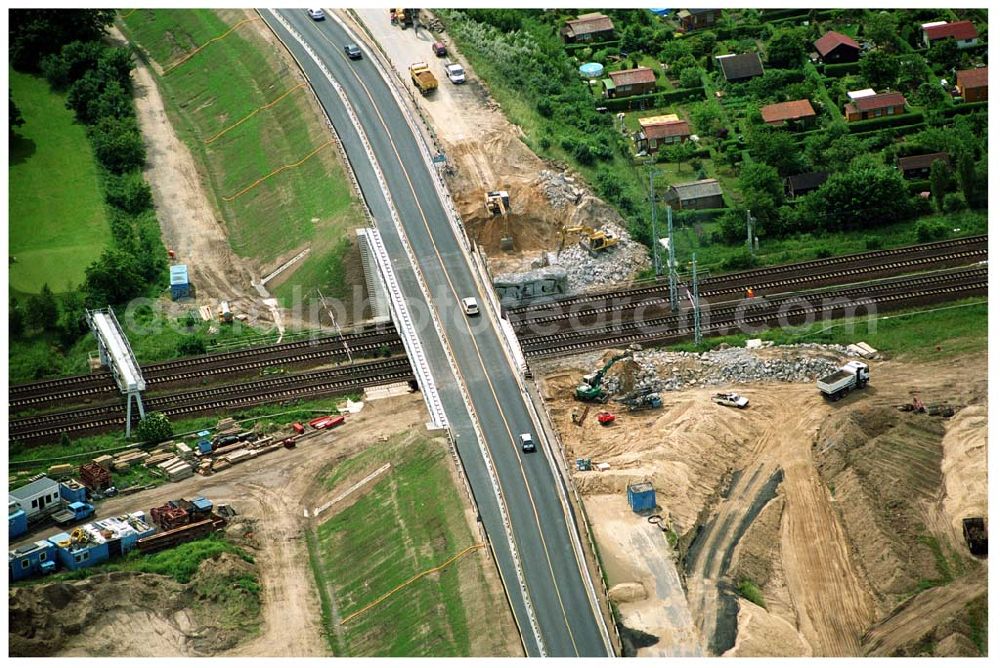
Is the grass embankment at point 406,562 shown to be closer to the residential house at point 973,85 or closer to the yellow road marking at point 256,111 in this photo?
the yellow road marking at point 256,111

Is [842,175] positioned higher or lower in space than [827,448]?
higher

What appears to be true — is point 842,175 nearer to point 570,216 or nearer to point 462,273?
point 570,216

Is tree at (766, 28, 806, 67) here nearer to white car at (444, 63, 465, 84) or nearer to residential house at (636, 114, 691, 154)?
residential house at (636, 114, 691, 154)

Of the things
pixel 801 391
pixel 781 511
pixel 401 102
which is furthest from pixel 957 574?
pixel 401 102

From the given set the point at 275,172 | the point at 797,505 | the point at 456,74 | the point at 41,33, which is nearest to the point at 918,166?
the point at 456,74

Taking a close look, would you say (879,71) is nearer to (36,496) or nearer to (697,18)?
(697,18)

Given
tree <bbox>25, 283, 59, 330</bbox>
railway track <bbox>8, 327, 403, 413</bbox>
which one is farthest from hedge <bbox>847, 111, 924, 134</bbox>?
tree <bbox>25, 283, 59, 330</bbox>
